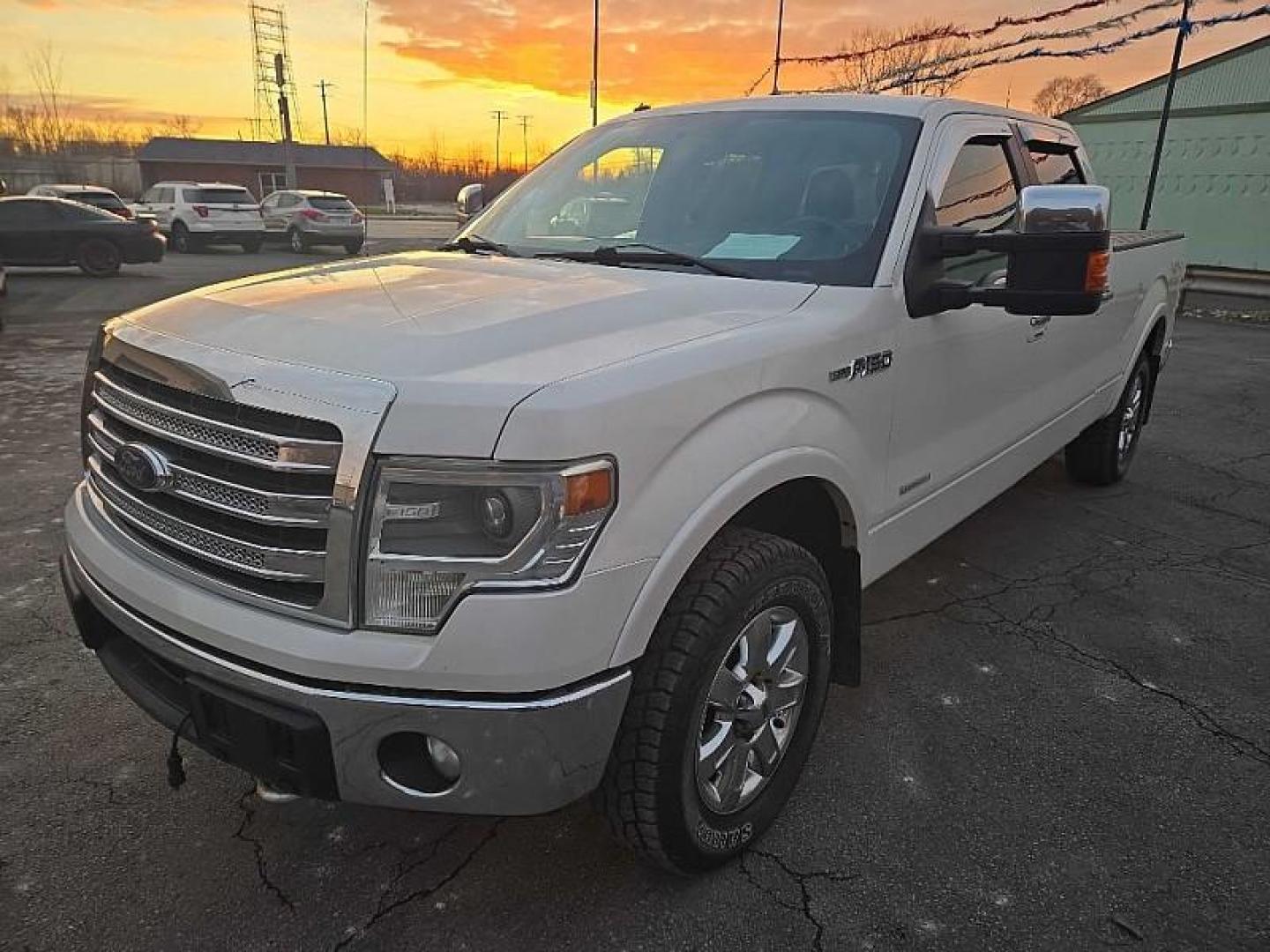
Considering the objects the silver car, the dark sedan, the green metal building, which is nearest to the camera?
the dark sedan

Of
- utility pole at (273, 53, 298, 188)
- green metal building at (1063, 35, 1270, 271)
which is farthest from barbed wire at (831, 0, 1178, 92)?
utility pole at (273, 53, 298, 188)

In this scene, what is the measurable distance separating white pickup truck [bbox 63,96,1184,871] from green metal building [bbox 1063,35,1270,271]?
18609 mm

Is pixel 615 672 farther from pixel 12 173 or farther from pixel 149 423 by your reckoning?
pixel 12 173

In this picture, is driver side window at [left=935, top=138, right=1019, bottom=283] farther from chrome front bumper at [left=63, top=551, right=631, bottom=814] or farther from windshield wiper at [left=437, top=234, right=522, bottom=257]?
chrome front bumper at [left=63, top=551, right=631, bottom=814]

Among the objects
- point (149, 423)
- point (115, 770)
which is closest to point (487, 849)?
point (115, 770)

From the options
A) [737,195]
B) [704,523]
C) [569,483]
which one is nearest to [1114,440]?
[737,195]

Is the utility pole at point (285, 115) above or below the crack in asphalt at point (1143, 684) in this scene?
above

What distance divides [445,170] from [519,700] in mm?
101212

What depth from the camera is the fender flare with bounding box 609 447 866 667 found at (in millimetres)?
1793

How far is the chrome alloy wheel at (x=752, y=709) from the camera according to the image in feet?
7.00

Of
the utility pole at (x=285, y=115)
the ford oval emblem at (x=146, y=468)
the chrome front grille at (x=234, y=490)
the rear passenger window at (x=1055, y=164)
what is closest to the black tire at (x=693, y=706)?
Result: the chrome front grille at (x=234, y=490)

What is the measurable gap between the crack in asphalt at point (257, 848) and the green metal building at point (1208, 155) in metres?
20.1

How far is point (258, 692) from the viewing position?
1.76m

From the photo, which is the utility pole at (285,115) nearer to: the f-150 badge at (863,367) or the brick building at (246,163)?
the brick building at (246,163)
